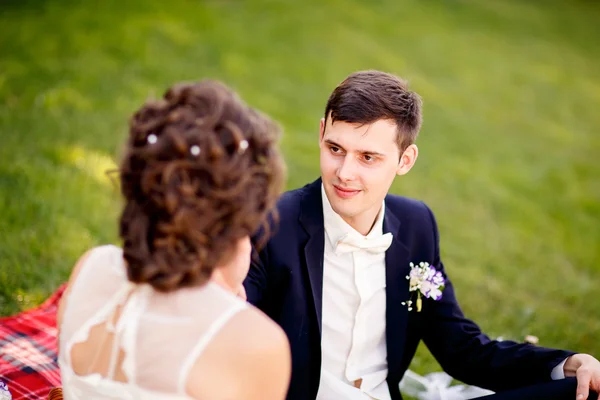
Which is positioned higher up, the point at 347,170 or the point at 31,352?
the point at 347,170

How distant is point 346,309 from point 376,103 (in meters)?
1.03

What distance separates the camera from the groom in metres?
3.03

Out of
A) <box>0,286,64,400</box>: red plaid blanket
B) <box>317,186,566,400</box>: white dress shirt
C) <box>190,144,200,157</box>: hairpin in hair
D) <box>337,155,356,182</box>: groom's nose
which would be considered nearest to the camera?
<box>190,144,200,157</box>: hairpin in hair

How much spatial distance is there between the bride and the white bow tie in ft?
3.92

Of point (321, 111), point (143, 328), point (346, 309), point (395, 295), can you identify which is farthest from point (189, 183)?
point (321, 111)

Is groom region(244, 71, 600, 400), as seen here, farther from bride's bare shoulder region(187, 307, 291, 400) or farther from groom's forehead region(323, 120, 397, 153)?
bride's bare shoulder region(187, 307, 291, 400)

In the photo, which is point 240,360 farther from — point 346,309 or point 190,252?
point 346,309

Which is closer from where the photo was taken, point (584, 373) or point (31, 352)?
point (584, 373)

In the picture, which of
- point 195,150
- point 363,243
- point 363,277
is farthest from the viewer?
point 363,277

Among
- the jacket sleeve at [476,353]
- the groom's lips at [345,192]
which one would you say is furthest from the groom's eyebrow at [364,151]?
the jacket sleeve at [476,353]

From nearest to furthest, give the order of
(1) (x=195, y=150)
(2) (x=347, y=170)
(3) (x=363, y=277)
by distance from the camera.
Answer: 1. (1) (x=195, y=150)
2. (2) (x=347, y=170)
3. (3) (x=363, y=277)

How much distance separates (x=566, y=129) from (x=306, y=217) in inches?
320

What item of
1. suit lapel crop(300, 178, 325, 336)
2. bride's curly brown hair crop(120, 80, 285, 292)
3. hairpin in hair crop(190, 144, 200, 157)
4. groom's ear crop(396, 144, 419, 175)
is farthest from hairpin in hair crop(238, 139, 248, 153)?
groom's ear crop(396, 144, 419, 175)

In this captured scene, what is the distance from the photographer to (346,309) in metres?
3.17
